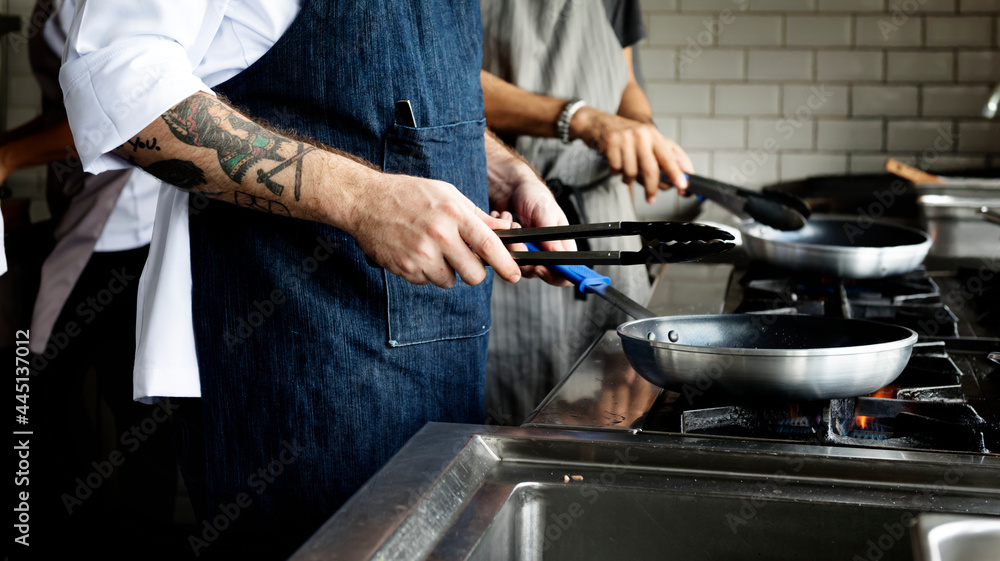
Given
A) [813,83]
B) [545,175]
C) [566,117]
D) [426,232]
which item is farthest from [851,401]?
[813,83]

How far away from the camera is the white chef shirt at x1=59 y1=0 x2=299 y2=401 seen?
76 centimetres

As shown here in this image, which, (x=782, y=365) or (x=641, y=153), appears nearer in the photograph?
(x=782, y=365)

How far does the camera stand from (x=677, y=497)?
24.6 inches

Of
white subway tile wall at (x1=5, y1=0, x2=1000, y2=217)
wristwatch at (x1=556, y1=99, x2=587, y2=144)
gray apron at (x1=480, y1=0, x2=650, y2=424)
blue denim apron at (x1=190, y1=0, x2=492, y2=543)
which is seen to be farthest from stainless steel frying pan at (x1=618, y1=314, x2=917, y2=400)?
white subway tile wall at (x1=5, y1=0, x2=1000, y2=217)

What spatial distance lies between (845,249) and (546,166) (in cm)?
70

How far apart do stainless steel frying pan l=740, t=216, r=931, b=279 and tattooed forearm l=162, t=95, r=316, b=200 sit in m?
0.89

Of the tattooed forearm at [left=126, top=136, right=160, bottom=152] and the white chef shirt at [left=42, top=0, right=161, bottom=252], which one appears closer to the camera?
the tattooed forearm at [left=126, top=136, right=160, bottom=152]

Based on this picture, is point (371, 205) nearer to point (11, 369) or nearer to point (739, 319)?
point (739, 319)

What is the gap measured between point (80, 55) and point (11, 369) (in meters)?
1.65

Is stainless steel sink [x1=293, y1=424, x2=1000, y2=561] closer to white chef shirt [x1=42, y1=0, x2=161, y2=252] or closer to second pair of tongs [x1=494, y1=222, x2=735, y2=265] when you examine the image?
second pair of tongs [x1=494, y1=222, x2=735, y2=265]

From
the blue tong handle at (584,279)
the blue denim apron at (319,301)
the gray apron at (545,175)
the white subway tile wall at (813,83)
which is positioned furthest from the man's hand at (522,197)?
the white subway tile wall at (813,83)

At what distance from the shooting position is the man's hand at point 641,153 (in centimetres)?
145

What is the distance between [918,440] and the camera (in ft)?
2.36

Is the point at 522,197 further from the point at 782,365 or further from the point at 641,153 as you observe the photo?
the point at 782,365
